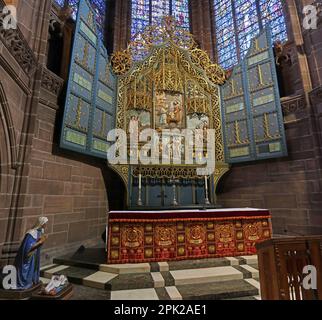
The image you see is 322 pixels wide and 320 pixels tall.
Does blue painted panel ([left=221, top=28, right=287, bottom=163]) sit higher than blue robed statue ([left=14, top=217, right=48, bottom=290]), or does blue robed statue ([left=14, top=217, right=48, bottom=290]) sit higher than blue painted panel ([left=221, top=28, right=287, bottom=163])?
blue painted panel ([left=221, top=28, right=287, bottom=163])

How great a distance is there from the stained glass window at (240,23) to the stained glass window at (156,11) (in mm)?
1662

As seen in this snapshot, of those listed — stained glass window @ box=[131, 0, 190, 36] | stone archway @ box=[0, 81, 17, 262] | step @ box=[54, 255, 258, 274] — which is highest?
stained glass window @ box=[131, 0, 190, 36]

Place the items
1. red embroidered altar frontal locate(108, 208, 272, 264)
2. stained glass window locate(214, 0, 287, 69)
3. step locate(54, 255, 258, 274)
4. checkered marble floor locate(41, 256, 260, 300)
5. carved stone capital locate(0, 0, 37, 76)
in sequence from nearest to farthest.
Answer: checkered marble floor locate(41, 256, 260, 300)
carved stone capital locate(0, 0, 37, 76)
step locate(54, 255, 258, 274)
red embroidered altar frontal locate(108, 208, 272, 264)
stained glass window locate(214, 0, 287, 69)

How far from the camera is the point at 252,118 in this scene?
260 inches

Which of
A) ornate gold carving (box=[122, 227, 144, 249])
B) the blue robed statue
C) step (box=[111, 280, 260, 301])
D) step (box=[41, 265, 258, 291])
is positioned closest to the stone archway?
the blue robed statue

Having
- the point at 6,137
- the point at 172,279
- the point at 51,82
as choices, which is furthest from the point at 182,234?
the point at 51,82

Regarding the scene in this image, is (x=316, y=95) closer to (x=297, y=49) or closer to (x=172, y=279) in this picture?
(x=297, y=49)

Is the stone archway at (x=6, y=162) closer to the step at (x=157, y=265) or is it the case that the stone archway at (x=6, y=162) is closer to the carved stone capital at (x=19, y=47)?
the carved stone capital at (x=19, y=47)

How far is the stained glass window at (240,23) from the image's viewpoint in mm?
8445

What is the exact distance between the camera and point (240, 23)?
32.1ft

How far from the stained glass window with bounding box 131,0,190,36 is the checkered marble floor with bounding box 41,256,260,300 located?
10.3 m

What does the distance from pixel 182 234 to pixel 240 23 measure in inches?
392

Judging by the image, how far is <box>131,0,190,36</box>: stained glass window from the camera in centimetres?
1065

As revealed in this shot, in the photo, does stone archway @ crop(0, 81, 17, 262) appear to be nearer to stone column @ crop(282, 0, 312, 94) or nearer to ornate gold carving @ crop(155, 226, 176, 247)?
ornate gold carving @ crop(155, 226, 176, 247)
